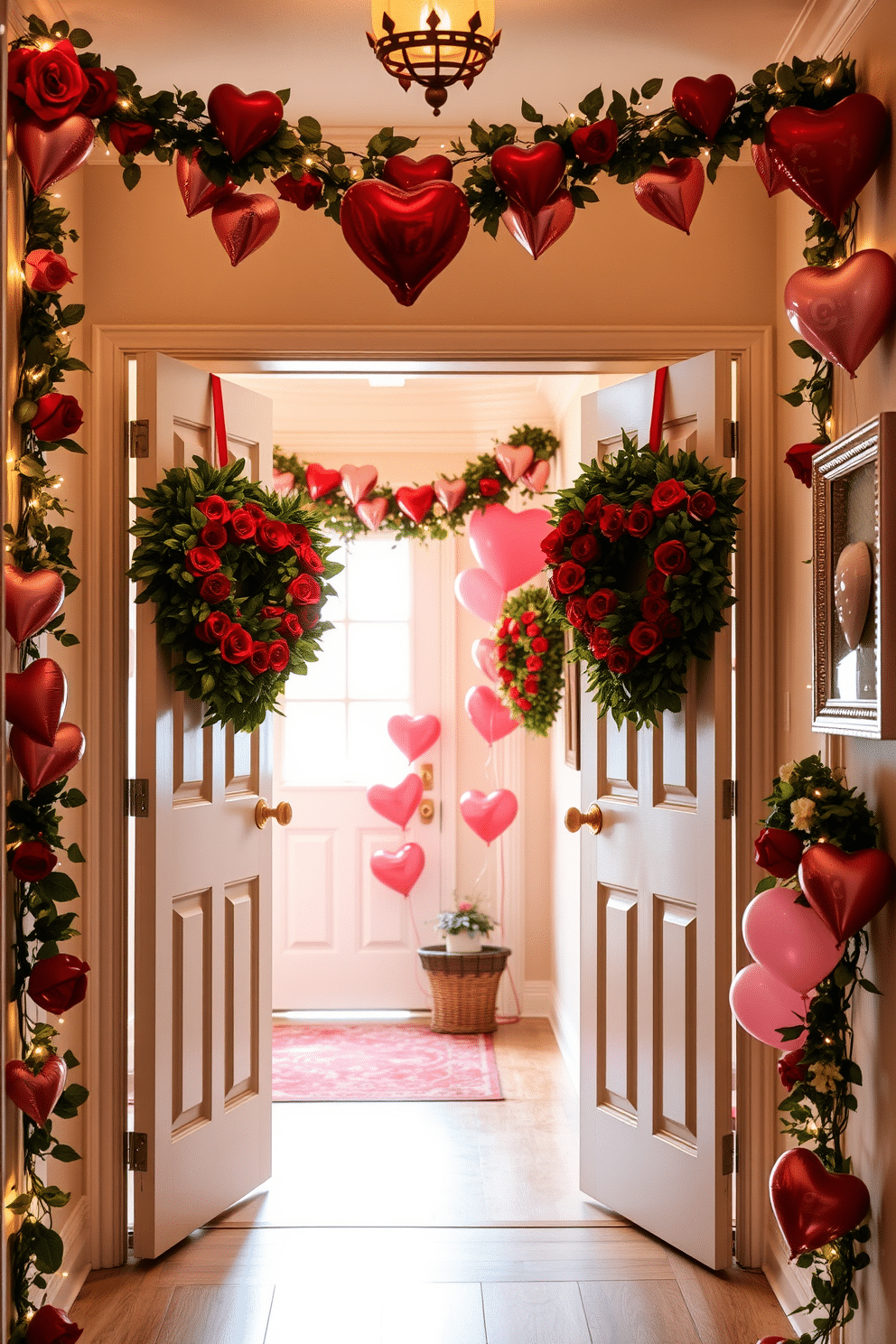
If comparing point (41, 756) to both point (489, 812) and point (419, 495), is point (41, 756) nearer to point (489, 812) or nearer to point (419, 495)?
point (419, 495)

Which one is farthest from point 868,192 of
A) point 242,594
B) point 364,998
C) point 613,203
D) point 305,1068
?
point 364,998

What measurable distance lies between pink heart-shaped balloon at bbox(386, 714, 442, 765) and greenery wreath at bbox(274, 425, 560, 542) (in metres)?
0.88

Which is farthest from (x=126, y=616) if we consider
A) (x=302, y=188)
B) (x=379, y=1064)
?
(x=379, y=1064)

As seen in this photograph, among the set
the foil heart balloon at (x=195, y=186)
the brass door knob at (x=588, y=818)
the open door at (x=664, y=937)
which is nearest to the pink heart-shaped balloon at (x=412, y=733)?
the open door at (x=664, y=937)

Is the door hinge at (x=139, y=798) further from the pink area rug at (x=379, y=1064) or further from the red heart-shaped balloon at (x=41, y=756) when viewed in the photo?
the pink area rug at (x=379, y=1064)

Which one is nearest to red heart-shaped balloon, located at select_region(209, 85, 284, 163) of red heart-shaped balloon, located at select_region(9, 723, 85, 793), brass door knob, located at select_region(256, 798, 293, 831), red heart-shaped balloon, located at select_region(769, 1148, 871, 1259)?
red heart-shaped balloon, located at select_region(9, 723, 85, 793)

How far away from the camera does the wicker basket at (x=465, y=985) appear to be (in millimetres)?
5246

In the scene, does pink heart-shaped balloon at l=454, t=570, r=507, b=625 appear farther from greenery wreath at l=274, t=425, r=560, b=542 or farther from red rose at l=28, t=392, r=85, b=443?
red rose at l=28, t=392, r=85, b=443

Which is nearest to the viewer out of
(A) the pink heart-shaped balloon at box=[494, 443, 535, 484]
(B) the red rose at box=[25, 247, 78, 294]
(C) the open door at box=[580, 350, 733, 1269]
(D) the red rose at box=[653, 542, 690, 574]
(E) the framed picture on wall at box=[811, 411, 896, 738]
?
(E) the framed picture on wall at box=[811, 411, 896, 738]

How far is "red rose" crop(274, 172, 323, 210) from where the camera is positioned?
2.29 metres

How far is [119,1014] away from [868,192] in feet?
8.21

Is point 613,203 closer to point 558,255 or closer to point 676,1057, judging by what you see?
point 558,255

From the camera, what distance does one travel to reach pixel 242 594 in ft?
Answer: 10.3

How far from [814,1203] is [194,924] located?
1.68 meters
